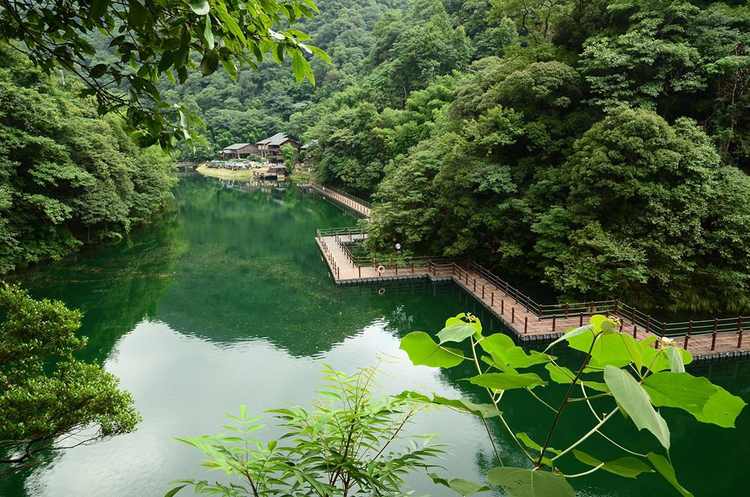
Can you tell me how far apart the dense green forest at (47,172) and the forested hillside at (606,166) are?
10103 millimetres

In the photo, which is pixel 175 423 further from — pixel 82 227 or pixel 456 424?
pixel 82 227

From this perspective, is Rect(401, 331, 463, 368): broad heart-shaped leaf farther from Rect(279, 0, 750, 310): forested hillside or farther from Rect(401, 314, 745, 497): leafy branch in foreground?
Rect(279, 0, 750, 310): forested hillside

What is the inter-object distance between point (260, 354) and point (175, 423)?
297 cm

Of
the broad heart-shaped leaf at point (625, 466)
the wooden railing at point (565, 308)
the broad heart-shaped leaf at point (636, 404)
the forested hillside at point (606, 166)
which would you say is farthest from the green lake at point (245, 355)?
the forested hillside at point (606, 166)

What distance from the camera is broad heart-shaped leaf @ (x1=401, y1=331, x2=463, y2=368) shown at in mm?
1010

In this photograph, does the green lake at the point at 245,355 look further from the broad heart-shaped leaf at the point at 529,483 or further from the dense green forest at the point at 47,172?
the broad heart-shaped leaf at the point at 529,483

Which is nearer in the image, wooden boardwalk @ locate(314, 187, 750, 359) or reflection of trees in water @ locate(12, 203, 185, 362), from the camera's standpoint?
wooden boardwalk @ locate(314, 187, 750, 359)

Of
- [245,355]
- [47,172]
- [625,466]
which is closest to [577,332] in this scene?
[625,466]

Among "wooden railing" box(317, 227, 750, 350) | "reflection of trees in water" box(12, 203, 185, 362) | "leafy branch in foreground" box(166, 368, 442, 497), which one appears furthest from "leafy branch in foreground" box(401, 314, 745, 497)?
"reflection of trees in water" box(12, 203, 185, 362)

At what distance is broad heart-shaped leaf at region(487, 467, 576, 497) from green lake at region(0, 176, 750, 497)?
69.0 inches

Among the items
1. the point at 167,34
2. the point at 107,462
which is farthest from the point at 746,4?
the point at 107,462

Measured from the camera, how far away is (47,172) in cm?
1589

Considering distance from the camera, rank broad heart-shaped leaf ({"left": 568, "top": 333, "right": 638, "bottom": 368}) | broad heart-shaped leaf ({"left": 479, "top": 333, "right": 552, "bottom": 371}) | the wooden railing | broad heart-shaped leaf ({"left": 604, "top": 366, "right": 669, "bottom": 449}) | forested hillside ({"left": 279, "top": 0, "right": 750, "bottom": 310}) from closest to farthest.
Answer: broad heart-shaped leaf ({"left": 604, "top": 366, "right": 669, "bottom": 449}) → broad heart-shaped leaf ({"left": 568, "top": 333, "right": 638, "bottom": 368}) → broad heart-shaped leaf ({"left": 479, "top": 333, "right": 552, "bottom": 371}) → the wooden railing → forested hillside ({"left": 279, "top": 0, "right": 750, "bottom": 310})

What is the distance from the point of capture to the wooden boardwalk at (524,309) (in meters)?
10.2
